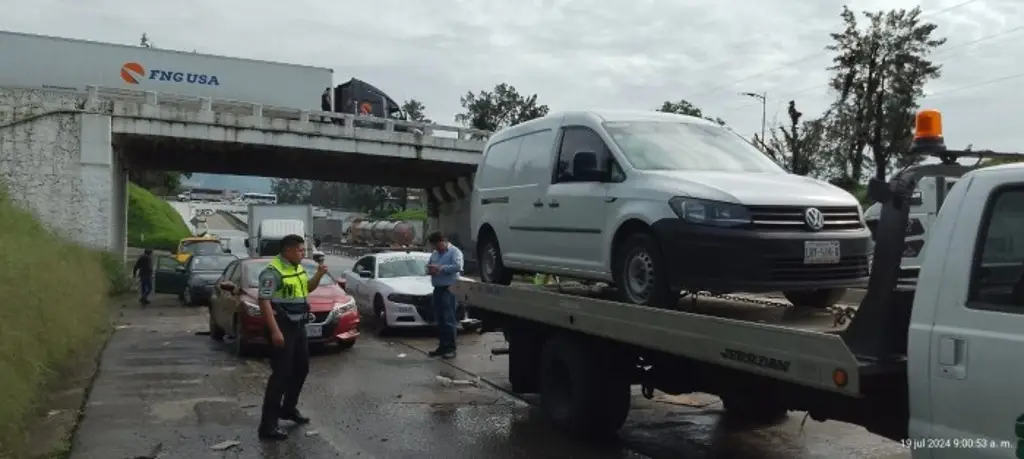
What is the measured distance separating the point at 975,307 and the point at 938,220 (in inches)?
18.4

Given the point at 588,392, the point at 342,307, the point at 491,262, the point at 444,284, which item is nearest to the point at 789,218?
the point at 588,392

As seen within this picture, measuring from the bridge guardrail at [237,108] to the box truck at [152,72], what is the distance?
48 centimetres

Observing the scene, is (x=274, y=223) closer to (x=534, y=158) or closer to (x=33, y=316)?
(x=33, y=316)

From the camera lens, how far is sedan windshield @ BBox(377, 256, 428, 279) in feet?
51.1

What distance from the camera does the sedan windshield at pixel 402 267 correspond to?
1558 cm

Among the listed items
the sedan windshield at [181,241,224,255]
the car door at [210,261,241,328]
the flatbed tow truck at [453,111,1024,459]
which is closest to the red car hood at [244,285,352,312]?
the car door at [210,261,241,328]

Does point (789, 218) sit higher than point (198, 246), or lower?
higher

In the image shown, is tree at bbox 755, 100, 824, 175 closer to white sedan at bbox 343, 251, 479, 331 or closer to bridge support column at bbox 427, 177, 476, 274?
bridge support column at bbox 427, 177, 476, 274

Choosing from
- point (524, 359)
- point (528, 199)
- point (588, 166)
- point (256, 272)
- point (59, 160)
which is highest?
point (59, 160)

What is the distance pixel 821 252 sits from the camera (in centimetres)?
552

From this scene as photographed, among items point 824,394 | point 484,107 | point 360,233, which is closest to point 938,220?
point 824,394

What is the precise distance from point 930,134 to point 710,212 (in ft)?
5.05

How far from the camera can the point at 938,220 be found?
3924mm

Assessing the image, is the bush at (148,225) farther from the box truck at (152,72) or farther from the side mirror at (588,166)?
the side mirror at (588,166)
